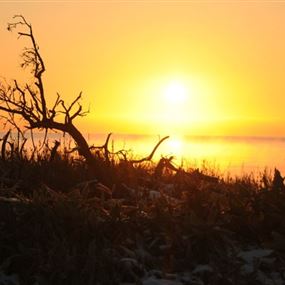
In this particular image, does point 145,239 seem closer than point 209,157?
Yes

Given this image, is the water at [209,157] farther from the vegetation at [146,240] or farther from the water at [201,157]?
the vegetation at [146,240]

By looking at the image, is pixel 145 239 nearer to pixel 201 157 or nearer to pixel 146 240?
pixel 146 240

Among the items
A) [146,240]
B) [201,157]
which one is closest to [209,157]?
[201,157]

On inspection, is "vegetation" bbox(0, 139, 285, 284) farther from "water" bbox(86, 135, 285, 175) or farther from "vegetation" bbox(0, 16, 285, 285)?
"water" bbox(86, 135, 285, 175)

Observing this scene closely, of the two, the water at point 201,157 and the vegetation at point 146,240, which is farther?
the water at point 201,157

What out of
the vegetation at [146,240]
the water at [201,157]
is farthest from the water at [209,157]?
the vegetation at [146,240]

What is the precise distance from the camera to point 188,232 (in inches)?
240

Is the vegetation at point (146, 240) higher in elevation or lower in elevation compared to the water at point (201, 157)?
lower

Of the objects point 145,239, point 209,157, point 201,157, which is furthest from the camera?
point 209,157

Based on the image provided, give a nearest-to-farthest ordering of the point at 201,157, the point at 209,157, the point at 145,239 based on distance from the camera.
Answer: the point at 145,239 → the point at 201,157 → the point at 209,157

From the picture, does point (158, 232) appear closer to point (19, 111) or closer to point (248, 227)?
point (248, 227)

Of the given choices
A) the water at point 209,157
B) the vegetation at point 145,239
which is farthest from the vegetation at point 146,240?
the water at point 209,157

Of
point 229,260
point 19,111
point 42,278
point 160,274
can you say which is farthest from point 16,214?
point 19,111

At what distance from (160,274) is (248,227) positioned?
1.40m
